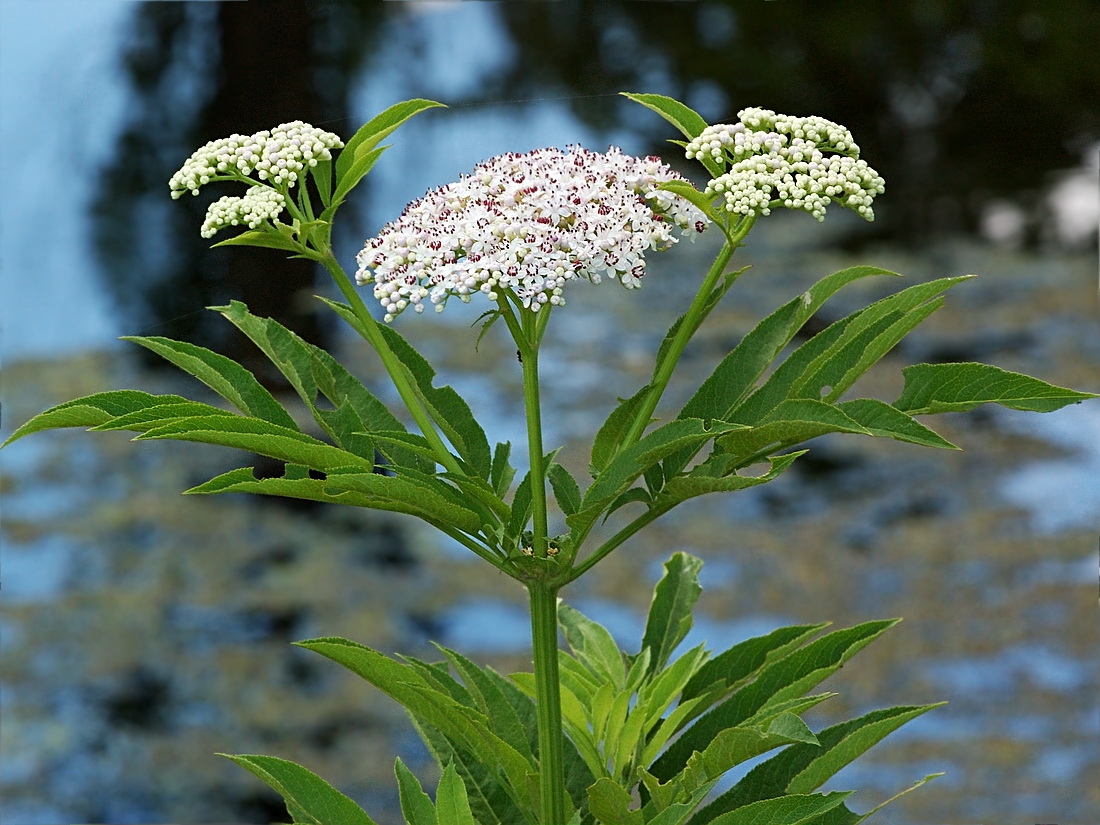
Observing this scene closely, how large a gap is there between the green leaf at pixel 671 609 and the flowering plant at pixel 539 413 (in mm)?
111

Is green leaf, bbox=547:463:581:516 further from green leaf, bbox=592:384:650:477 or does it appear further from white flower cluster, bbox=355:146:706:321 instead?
white flower cluster, bbox=355:146:706:321

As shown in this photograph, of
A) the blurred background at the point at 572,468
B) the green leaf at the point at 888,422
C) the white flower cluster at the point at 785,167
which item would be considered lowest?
the green leaf at the point at 888,422

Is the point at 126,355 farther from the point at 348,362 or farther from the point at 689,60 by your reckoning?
the point at 689,60

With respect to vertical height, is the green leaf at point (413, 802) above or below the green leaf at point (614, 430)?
below

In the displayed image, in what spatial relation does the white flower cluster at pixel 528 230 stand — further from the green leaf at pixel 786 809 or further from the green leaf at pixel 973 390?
the green leaf at pixel 786 809

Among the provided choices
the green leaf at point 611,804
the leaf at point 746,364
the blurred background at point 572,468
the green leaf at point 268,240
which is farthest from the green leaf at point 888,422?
the blurred background at point 572,468

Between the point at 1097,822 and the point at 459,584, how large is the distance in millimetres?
1904

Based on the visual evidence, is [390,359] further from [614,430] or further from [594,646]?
→ [594,646]

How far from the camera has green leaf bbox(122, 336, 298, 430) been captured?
0.92 m

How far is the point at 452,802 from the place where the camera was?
92cm

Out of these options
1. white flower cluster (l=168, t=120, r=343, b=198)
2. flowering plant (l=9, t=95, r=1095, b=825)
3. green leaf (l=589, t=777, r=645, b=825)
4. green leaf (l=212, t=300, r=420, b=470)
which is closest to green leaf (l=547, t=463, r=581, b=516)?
flowering plant (l=9, t=95, r=1095, b=825)

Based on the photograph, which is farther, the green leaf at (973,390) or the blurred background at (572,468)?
the blurred background at (572,468)

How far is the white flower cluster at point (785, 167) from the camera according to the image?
853mm

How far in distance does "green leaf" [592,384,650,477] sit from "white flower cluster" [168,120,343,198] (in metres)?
0.31
